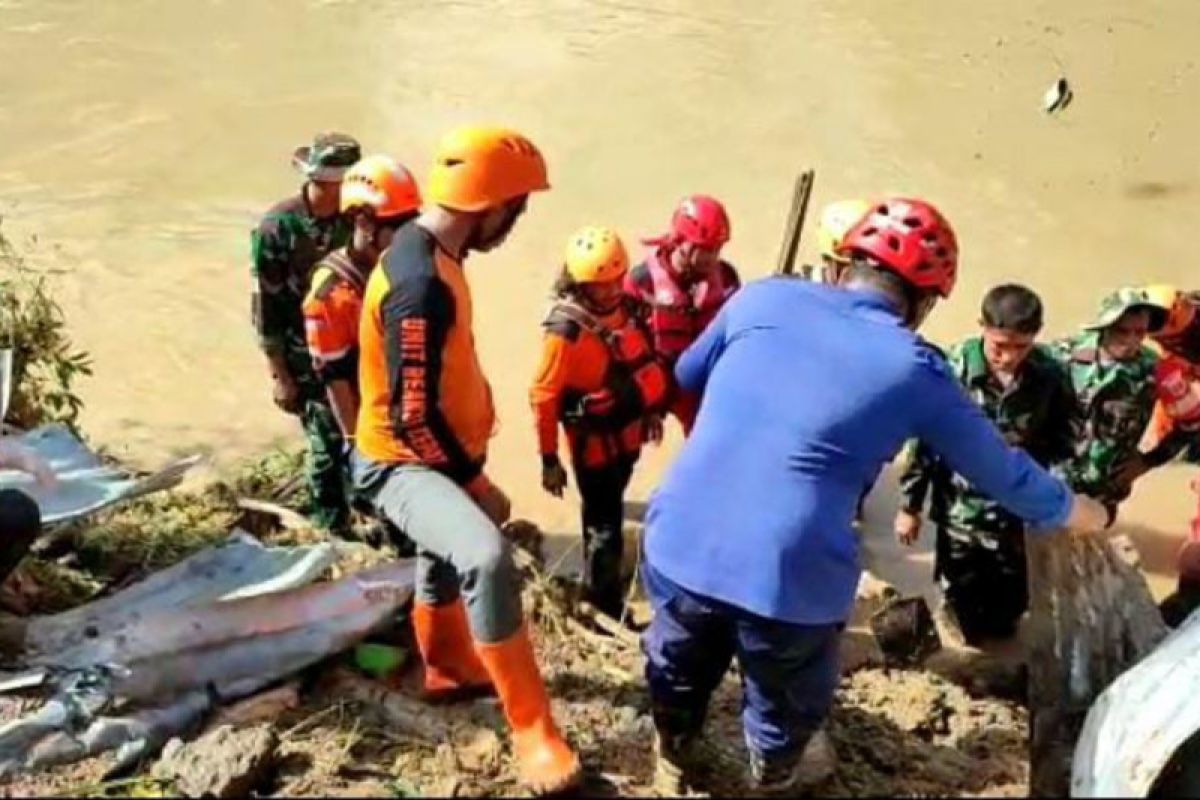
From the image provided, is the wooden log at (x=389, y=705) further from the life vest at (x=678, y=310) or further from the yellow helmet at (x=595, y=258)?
the life vest at (x=678, y=310)

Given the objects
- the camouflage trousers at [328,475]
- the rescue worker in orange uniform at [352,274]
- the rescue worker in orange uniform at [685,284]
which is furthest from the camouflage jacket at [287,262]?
the rescue worker in orange uniform at [685,284]

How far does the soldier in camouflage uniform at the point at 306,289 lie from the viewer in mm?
6949

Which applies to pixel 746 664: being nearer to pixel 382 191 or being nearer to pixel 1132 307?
pixel 382 191

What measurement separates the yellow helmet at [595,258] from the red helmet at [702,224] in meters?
0.48

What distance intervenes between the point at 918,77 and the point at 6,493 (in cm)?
909

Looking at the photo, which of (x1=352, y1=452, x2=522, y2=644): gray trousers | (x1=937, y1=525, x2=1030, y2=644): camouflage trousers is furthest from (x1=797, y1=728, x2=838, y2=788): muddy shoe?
(x1=937, y1=525, x2=1030, y2=644): camouflage trousers

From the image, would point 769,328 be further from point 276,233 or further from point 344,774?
point 276,233

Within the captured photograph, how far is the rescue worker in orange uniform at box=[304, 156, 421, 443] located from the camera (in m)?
6.36

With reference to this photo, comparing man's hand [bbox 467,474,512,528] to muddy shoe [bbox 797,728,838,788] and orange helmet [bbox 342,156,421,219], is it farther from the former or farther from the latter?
orange helmet [bbox 342,156,421,219]

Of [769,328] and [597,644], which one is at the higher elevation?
[769,328]

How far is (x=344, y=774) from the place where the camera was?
17.4 ft

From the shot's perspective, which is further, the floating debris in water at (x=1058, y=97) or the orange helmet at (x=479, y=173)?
the floating debris in water at (x=1058, y=97)

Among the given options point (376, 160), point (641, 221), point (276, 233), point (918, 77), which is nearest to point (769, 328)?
point (376, 160)

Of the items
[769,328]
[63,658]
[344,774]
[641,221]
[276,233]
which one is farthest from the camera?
[641,221]
